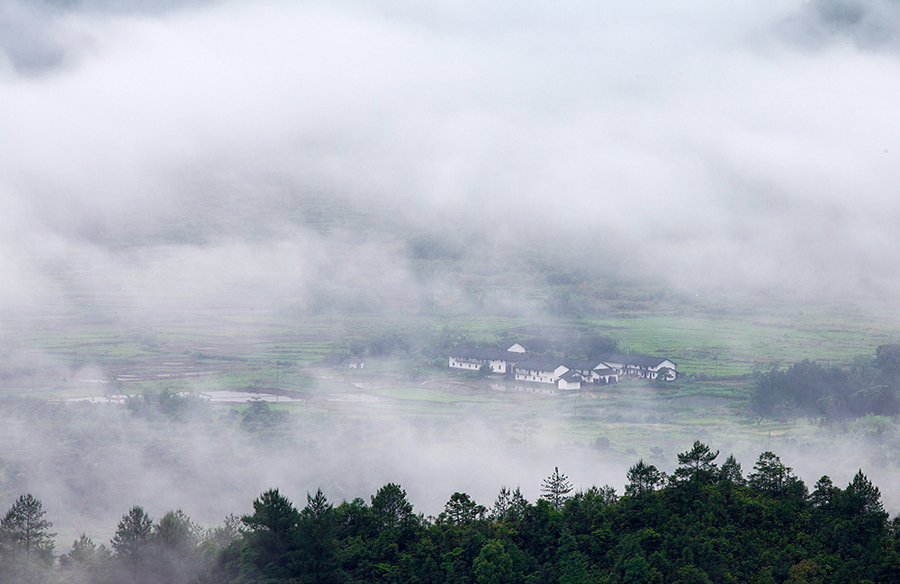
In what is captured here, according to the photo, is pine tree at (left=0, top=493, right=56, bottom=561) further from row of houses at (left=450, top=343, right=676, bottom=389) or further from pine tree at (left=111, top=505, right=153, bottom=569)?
row of houses at (left=450, top=343, right=676, bottom=389)

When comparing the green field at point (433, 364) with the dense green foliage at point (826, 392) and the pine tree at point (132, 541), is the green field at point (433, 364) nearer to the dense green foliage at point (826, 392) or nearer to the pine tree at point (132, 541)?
the dense green foliage at point (826, 392)

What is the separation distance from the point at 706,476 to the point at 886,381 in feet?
174

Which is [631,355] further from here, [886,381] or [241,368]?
[241,368]

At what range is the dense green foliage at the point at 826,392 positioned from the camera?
63.6 meters

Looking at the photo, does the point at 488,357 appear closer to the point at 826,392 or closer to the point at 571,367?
the point at 571,367

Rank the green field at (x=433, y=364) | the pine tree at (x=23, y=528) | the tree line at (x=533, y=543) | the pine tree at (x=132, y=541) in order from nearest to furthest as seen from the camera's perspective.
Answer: the tree line at (x=533, y=543)
the pine tree at (x=132, y=541)
the pine tree at (x=23, y=528)
the green field at (x=433, y=364)

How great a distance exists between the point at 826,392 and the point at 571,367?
2234cm

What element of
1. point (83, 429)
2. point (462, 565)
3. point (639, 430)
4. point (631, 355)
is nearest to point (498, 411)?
point (639, 430)

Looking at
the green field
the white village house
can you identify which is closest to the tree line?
the green field

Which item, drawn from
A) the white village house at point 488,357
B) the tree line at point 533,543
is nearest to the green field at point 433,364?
the white village house at point 488,357

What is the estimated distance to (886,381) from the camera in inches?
2650

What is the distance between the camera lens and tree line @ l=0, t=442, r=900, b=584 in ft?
64.2

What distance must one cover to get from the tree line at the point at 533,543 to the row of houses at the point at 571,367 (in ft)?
149

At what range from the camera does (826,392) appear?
213 feet
